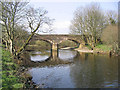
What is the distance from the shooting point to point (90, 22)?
103 ft

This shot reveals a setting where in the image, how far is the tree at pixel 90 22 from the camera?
3141 cm

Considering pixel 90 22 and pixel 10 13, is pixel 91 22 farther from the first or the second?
pixel 10 13

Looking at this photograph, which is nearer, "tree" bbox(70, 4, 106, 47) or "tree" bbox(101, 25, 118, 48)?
"tree" bbox(101, 25, 118, 48)

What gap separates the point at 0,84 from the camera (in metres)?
4.88

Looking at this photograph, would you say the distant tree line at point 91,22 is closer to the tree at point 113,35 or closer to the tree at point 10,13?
the tree at point 113,35

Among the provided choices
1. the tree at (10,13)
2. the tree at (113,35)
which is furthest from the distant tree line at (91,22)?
the tree at (10,13)

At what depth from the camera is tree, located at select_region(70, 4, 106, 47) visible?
103 feet

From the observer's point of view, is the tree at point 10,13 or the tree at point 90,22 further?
the tree at point 90,22

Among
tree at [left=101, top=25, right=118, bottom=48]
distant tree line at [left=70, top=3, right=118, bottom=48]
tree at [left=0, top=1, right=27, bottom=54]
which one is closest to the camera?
tree at [left=0, top=1, right=27, bottom=54]

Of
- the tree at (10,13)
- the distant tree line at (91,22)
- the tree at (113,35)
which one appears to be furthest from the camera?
the distant tree line at (91,22)

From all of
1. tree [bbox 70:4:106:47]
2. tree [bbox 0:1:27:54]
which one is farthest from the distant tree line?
tree [bbox 0:1:27:54]

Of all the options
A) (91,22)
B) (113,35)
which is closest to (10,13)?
(113,35)

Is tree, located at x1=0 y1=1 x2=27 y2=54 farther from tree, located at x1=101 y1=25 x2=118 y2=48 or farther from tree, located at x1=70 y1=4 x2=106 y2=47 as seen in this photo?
tree, located at x1=70 y1=4 x2=106 y2=47

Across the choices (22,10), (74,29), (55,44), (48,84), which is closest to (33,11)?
(22,10)
